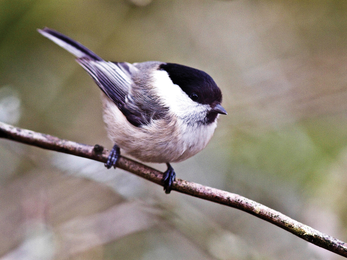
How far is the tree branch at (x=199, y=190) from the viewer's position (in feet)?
4.39

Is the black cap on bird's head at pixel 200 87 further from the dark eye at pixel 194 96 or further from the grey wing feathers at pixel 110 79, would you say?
the grey wing feathers at pixel 110 79

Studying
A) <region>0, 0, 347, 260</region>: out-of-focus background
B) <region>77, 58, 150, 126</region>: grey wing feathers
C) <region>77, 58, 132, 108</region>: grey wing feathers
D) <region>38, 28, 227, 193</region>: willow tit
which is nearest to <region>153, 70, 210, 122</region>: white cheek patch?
<region>38, 28, 227, 193</region>: willow tit

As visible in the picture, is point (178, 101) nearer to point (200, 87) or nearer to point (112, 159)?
point (200, 87)

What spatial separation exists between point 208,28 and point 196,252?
227cm

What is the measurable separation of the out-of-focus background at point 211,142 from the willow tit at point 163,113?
2.08 feet

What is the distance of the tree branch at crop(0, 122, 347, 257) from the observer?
134 centimetres

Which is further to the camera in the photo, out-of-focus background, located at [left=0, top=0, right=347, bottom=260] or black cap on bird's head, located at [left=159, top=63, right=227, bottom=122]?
out-of-focus background, located at [left=0, top=0, right=347, bottom=260]

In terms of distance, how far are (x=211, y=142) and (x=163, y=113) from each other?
3.64 feet

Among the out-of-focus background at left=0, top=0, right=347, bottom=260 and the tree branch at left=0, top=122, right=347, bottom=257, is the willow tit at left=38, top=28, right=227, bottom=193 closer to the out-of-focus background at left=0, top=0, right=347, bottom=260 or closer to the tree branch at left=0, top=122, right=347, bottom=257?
the tree branch at left=0, top=122, right=347, bottom=257

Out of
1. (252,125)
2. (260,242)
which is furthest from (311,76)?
(260,242)

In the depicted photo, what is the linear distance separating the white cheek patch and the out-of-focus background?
90 cm

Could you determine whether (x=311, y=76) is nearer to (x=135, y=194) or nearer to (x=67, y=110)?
(x=135, y=194)

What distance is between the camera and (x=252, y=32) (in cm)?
329

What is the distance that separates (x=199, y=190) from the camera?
5.24 ft
